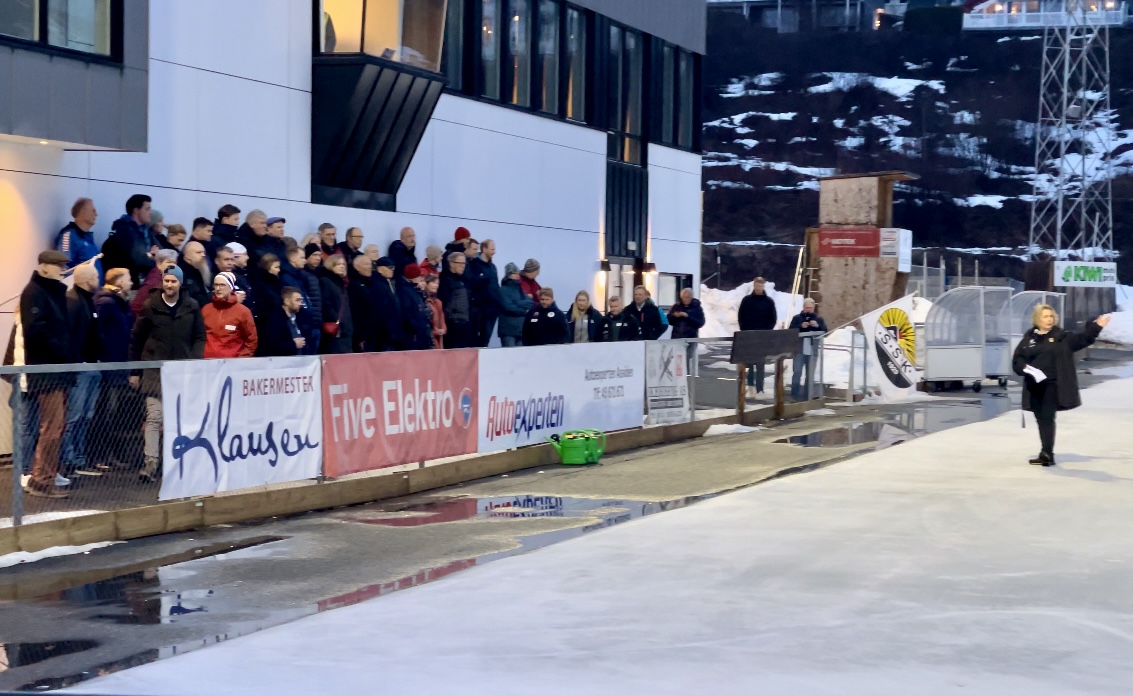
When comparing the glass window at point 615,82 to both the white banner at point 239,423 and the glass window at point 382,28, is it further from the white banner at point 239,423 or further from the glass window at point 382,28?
the white banner at point 239,423

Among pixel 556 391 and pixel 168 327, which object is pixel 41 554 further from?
pixel 556 391

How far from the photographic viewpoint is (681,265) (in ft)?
109

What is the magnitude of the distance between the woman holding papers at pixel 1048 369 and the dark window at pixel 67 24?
407 inches

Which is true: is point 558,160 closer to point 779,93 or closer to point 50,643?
point 50,643

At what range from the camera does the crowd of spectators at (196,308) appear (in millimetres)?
10703

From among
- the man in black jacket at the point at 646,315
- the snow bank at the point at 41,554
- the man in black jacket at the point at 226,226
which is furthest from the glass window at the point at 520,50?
the snow bank at the point at 41,554

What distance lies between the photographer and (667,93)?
3275cm

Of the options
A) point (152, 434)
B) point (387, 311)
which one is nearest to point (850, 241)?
point (387, 311)

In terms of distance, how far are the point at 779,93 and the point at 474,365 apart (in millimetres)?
108934

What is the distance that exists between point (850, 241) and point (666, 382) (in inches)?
668

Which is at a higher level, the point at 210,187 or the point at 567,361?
the point at 210,187

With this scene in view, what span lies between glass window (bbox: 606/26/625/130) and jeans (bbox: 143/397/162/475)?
63.2 feet

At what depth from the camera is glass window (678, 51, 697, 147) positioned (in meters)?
33.6

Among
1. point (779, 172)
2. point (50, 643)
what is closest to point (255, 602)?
point (50, 643)
